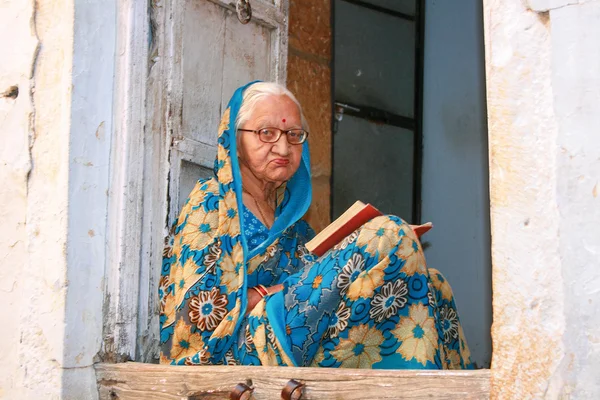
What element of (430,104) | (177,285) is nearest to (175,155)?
(177,285)

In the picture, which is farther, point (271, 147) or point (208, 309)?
point (271, 147)

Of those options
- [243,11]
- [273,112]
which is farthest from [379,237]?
[243,11]

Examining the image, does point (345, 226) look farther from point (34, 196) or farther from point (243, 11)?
point (243, 11)

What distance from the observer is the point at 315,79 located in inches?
209

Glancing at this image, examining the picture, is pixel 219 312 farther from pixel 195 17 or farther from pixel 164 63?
pixel 195 17

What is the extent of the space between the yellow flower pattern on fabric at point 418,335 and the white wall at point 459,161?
3176mm

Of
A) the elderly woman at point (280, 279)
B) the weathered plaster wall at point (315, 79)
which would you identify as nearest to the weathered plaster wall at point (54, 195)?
the elderly woman at point (280, 279)

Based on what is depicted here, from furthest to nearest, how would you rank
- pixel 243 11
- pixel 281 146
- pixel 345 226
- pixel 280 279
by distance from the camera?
1. pixel 243 11
2. pixel 281 146
3. pixel 280 279
4. pixel 345 226

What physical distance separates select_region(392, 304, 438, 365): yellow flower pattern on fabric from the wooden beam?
1.26 ft

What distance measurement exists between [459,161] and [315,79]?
5.41 feet

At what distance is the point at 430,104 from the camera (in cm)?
668

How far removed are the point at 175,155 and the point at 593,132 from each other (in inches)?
81.0

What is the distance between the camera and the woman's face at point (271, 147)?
3844 mm

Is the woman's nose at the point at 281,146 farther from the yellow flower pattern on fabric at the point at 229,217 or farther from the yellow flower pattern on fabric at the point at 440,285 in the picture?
the yellow flower pattern on fabric at the point at 440,285
